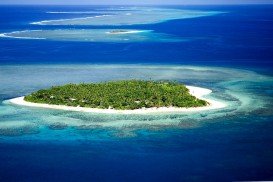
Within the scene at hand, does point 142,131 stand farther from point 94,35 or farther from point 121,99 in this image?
point 94,35

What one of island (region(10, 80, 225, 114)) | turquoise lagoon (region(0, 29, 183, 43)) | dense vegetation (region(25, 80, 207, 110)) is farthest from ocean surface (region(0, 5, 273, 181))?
turquoise lagoon (region(0, 29, 183, 43))

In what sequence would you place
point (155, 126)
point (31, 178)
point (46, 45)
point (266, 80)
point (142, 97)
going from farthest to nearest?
point (46, 45) < point (266, 80) < point (142, 97) < point (155, 126) < point (31, 178)

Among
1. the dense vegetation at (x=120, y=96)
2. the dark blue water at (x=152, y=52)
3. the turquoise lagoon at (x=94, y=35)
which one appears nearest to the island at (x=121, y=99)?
the dense vegetation at (x=120, y=96)

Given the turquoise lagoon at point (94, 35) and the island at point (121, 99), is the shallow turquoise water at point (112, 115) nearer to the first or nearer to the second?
the island at point (121, 99)

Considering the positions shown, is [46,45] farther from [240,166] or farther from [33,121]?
[240,166]

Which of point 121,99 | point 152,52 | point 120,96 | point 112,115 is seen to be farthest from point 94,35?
point 112,115

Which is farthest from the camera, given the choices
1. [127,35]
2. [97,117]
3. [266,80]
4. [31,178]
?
[127,35]

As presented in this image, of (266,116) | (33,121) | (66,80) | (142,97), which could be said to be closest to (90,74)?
(66,80)
